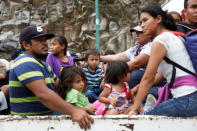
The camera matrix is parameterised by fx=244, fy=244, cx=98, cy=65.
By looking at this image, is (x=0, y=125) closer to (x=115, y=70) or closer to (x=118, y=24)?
(x=115, y=70)

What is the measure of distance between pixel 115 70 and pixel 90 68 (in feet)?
5.49

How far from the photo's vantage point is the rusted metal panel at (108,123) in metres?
1.94

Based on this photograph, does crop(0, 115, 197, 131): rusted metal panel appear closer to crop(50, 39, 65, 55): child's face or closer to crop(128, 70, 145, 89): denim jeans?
crop(128, 70, 145, 89): denim jeans

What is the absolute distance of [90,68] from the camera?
15.5ft

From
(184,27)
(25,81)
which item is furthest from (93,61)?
(25,81)

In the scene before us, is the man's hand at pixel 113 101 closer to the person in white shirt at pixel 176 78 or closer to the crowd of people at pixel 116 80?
the crowd of people at pixel 116 80

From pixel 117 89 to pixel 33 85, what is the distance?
1293 millimetres

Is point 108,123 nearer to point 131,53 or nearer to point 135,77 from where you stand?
point 135,77

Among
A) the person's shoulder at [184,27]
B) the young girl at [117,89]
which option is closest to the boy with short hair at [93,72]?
the young girl at [117,89]

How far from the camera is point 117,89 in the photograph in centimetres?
313

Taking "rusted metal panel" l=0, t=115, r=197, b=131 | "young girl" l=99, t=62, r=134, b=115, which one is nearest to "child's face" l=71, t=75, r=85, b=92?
"young girl" l=99, t=62, r=134, b=115

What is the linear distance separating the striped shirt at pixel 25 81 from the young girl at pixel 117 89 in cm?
88

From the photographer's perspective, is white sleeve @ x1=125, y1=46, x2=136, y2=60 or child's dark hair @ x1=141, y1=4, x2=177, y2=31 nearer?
child's dark hair @ x1=141, y1=4, x2=177, y2=31

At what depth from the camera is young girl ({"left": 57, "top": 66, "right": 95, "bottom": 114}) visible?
2891 mm
